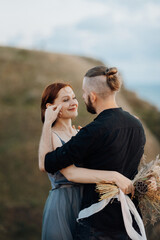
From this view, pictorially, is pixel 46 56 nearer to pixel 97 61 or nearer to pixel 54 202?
pixel 97 61

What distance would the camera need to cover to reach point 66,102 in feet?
13.8

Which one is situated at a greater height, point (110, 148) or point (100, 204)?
point (110, 148)

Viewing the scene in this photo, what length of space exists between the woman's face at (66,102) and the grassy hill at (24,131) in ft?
56.6

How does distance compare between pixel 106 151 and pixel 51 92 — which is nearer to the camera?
pixel 106 151

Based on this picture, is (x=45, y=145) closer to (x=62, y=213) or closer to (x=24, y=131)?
(x=62, y=213)

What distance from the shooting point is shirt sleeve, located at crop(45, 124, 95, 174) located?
3391 mm

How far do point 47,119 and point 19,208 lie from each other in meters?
18.8

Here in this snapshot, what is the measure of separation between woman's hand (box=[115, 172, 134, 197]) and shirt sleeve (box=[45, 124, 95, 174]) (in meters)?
0.34

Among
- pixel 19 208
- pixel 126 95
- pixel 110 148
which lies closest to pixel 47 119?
pixel 110 148

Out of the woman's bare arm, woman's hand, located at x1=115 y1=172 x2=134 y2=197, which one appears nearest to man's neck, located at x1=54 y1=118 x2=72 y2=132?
the woman's bare arm

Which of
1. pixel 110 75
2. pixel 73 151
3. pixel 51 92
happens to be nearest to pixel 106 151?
pixel 73 151

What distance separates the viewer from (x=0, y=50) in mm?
36219

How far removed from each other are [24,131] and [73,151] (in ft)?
74.6

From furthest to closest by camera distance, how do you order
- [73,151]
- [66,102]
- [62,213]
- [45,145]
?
[66,102]
[62,213]
[45,145]
[73,151]
